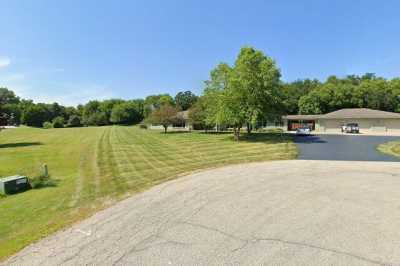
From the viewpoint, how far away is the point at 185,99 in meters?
95.6

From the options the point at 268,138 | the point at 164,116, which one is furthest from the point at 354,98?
the point at 164,116

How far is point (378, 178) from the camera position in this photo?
390 inches

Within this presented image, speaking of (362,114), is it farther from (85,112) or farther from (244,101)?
(85,112)

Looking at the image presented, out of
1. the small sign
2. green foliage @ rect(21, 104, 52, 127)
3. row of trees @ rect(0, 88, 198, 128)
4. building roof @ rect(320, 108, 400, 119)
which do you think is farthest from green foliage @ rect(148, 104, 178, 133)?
green foliage @ rect(21, 104, 52, 127)

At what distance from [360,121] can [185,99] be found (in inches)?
2589

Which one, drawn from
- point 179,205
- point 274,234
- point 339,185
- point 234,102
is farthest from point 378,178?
point 234,102

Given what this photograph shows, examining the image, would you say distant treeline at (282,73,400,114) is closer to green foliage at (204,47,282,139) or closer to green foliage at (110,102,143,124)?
green foliage at (204,47,282,139)

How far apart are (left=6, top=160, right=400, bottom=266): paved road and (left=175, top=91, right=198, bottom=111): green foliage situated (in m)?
85.8

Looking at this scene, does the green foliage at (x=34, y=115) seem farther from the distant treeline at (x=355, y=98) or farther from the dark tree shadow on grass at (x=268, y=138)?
the distant treeline at (x=355, y=98)

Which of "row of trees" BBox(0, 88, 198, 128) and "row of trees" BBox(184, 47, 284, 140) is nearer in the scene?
"row of trees" BBox(184, 47, 284, 140)

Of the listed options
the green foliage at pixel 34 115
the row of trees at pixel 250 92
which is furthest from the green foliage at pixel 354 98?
the green foliage at pixel 34 115

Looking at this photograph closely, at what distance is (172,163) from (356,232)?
1031 cm

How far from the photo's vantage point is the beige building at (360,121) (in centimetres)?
3900

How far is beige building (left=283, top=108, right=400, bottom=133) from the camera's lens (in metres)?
39.0
